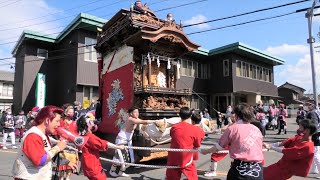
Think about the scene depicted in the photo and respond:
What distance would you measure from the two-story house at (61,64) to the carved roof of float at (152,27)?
10596 millimetres

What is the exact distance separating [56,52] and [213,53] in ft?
45.9

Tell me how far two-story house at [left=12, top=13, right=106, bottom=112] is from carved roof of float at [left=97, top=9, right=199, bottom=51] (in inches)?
417

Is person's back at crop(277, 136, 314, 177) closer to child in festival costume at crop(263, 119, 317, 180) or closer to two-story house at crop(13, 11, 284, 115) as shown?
child in festival costume at crop(263, 119, 317, 180)

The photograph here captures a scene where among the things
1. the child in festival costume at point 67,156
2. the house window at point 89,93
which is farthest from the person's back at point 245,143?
the house window at point 89,93

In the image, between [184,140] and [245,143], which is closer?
[245,143]

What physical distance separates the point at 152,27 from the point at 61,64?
1601 centimetres

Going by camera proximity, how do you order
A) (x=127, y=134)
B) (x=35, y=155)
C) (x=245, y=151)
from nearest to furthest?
(x=35, y=155), (x=245, y=151), (x=127, y=134)

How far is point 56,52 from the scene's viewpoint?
77.9 feet

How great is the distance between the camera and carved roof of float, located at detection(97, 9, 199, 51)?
884 cm

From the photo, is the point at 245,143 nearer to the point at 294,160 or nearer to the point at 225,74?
the point at 294,160

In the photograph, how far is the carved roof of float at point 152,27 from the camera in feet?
29.0

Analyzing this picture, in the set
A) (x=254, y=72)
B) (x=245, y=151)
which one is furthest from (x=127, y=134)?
(x=254, y=72)

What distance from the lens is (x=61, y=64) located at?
2341cm

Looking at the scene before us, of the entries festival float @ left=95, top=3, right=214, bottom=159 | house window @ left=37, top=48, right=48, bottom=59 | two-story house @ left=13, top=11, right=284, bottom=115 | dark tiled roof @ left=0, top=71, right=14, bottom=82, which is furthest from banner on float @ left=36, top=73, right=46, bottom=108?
dark tiled roof @ left=0, top=71, right=14, bottom=82
